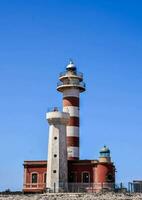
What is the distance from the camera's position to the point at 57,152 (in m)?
45.2

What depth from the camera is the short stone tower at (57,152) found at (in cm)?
4478

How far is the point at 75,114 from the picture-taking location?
1874 inches

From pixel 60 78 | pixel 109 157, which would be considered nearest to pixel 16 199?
pixel 109 157

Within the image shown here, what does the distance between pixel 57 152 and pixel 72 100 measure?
17.9 feet

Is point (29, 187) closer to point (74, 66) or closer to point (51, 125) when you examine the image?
point (51, 125)

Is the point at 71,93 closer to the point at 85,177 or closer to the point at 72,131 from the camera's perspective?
the point at 72,131

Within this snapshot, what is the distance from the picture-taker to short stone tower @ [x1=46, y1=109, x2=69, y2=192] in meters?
44.8

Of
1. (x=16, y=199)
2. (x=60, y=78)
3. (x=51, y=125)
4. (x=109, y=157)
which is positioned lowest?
(x=16, y=199)

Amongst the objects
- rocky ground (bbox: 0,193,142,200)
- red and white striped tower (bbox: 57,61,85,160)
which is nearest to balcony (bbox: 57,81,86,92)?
red and white striped tower (bbox: 57,61,85,160)

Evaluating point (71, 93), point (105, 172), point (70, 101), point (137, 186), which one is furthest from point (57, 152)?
point (137, 186)

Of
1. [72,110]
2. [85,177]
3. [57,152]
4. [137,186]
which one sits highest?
[72,110]

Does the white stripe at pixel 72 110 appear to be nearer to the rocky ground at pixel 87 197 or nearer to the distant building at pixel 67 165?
the distant building at pixel 67 165

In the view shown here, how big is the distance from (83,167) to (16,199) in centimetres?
900

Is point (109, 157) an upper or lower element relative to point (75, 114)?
lower
